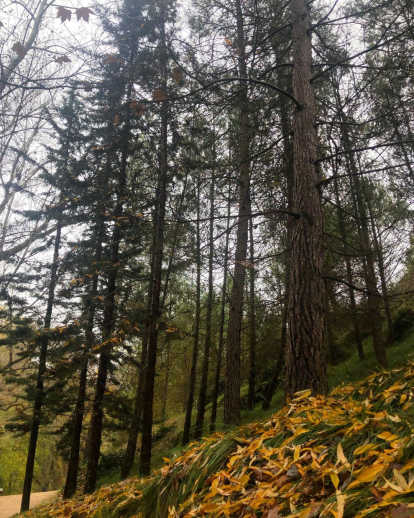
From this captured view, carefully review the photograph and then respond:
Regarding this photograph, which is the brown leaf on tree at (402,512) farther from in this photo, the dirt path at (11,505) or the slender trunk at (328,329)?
the dirt path at (11,505)

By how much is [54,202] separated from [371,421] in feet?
40.9

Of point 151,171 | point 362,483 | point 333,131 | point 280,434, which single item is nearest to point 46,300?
point 151,171

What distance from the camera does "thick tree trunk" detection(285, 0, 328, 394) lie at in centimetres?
390

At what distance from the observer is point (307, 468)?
1573mm

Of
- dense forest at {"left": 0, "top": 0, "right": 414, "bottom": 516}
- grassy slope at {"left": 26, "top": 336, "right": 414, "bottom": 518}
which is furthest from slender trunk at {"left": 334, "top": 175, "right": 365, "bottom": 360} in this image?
grassy slope at {"left": 26, "top": 336, "right": 414, "bottom": 518}

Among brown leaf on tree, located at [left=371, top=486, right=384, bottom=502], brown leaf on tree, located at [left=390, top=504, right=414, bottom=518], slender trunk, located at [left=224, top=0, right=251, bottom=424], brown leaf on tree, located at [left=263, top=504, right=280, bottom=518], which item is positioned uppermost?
slender trunk, located at [left=224, top=0, right=251, bottom=424]

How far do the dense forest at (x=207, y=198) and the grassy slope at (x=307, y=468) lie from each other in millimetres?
1174

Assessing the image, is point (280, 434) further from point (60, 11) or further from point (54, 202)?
point (54, 202)

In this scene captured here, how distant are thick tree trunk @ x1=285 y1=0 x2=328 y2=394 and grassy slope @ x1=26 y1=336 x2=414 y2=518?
37.0 inches

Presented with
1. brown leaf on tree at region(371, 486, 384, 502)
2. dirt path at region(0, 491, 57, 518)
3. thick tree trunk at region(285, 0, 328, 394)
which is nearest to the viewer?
brown leaf on tree at region(371, 486, 384, 502)

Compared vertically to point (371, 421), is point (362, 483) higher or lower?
lower

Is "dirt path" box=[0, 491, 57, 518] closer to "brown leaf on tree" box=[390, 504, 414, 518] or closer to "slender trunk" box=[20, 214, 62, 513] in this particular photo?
"slender trunk" box=[20, 214, 62, 513]

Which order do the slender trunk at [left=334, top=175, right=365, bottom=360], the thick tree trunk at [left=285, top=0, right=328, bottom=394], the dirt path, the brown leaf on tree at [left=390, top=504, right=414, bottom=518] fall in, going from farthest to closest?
the dirt path, the slender trunk at [left=334, top=175, right=365, bottom=360], the thick tree trunk at [left=285, top=0, right=328, bottom=394], the brown leaf on tree at [left=390, top=504, right=414, bottom=518]

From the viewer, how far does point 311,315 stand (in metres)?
3.97
